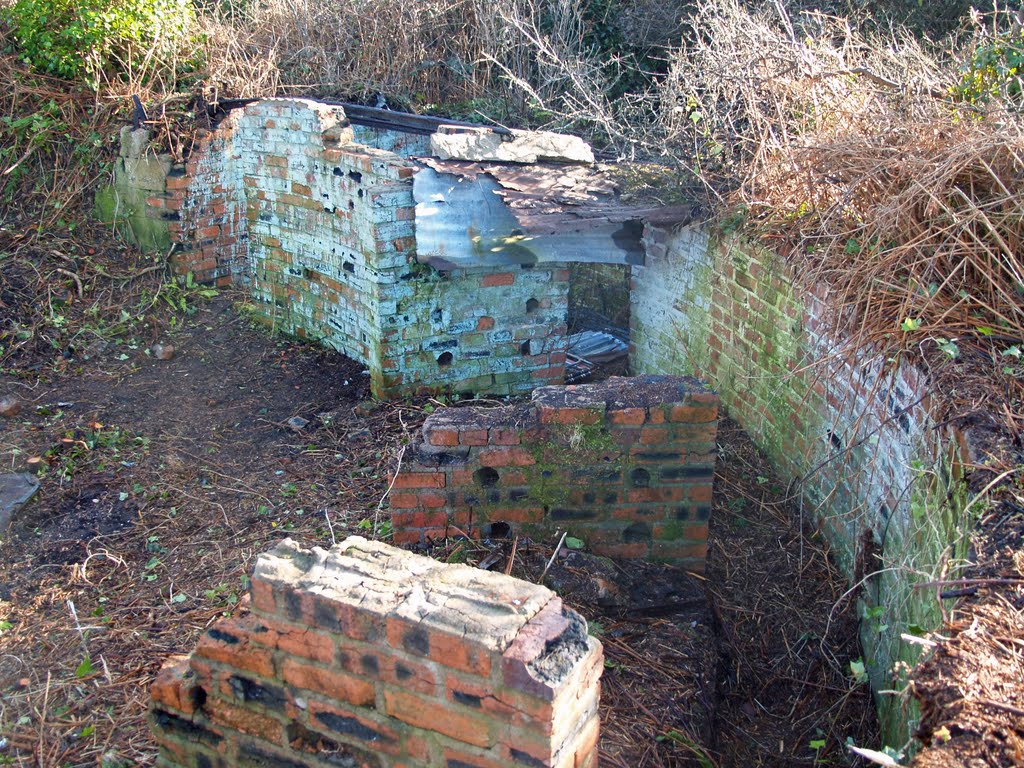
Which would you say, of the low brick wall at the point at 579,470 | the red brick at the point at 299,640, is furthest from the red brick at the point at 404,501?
the red brick at the point at 299,640

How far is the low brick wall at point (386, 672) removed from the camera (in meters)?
2.19

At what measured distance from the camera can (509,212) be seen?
5453 mm

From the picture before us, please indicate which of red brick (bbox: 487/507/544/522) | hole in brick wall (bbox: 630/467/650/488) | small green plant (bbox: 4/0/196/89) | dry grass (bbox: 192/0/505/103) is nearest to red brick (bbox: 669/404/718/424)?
hole in brick wall (bbox: 630/467/650/488)

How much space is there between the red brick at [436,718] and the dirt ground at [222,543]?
0.85m

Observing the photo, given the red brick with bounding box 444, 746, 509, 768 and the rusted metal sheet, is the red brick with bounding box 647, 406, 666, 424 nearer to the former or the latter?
the red brick with bounding box 444, 746, 509, 768

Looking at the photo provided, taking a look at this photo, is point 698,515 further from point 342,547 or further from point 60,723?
point 60,723

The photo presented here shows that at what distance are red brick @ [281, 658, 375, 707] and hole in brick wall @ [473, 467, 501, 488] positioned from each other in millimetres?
1375

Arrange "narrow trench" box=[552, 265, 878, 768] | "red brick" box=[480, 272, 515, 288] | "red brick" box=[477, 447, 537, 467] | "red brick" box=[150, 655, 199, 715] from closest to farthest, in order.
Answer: "red brick" box=[150, 655, 199, 715]
"narrow trench" box=[552, 265, 878, 768]
"red brick" box=[477, 447, 537, 467]
"red brick" box=[480, 272, 515, 288]

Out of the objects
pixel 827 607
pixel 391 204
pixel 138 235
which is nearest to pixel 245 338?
pixel 138 235

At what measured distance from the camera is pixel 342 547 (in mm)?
2664

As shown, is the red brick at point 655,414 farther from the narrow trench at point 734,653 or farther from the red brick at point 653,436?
the narrow trench at point 734,653

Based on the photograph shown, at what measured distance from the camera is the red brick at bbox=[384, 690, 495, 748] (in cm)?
226

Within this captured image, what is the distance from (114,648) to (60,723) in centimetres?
44

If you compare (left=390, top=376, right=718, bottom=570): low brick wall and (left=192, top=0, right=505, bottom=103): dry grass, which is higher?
(left=192, top=0, right=505, bottom=103): dry grass
